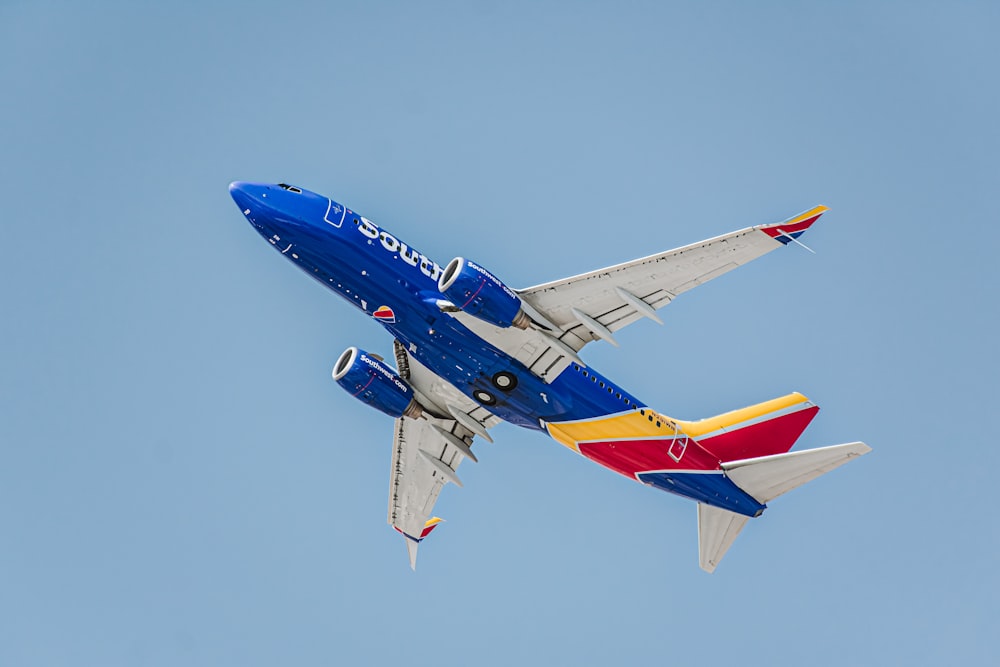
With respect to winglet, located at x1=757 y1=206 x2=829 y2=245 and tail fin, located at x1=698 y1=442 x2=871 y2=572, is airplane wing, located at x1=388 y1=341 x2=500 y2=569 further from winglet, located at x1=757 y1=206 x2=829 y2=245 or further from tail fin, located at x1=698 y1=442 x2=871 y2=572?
winglet, located at x1=757 y1=206 x2=829 y2=245

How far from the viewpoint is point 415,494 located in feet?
158

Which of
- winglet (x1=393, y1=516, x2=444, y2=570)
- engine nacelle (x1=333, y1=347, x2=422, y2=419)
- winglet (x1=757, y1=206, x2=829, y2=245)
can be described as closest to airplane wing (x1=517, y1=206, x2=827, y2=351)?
winglet (x1=757, y1=206, x2=829, y2=245)

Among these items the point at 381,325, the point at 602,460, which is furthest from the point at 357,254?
the point at 602,460

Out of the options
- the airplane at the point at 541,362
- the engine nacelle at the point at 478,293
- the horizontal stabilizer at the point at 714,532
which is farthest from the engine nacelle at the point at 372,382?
the horizontal stabilizer at the point at 714,532

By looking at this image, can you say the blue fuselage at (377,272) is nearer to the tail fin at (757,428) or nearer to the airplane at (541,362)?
the airplane at (541,362)

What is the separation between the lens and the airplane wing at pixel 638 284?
34000 mm

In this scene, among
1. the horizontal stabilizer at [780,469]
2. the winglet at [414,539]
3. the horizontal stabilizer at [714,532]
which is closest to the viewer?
the horizontal stabilizer at [780,469]

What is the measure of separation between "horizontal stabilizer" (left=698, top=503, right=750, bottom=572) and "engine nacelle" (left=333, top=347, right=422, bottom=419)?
40.2ft

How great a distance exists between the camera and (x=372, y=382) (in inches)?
A: 1670

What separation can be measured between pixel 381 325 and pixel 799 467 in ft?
52.3

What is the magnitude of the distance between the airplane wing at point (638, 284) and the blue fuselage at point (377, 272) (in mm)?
2507

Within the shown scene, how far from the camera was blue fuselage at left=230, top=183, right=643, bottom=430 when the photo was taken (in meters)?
37.2

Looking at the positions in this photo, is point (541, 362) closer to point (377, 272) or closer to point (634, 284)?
point (634, 284)

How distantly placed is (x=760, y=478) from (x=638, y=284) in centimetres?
988
